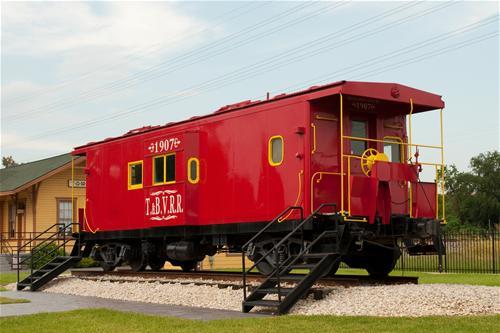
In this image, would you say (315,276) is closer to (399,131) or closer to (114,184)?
(399,131)

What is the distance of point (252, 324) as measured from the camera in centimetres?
1072

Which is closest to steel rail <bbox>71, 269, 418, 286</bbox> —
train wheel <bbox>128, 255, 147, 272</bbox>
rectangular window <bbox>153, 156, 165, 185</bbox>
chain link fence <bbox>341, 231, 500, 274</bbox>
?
train wheel <bbox>128, 255, 147, 272</bbox>

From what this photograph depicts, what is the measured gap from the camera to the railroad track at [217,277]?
576 inches

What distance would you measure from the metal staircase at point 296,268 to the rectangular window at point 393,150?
2437 mm

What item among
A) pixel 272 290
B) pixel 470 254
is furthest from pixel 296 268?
pixel 470 254

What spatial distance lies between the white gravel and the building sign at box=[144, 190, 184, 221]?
83.8 inches

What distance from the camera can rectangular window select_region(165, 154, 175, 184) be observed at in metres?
17.8

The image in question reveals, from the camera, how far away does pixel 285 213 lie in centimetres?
1433

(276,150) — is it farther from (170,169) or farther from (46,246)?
(46,246)

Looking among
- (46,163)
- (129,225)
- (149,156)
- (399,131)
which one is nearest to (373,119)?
(399,131)

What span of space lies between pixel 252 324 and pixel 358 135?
19.6 feet

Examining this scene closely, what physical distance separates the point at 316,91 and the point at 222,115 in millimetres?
3197

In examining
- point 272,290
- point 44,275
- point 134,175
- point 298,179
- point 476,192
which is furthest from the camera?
point 476,192

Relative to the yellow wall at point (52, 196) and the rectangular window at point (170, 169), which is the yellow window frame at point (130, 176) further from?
the yellow wall at point (52, 196)
